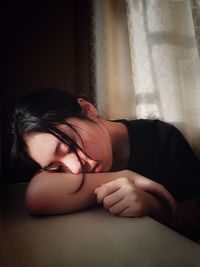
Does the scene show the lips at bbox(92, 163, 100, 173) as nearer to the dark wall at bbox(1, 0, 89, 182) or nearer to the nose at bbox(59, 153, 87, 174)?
the nose at bbox(59, 153, 87, 174)

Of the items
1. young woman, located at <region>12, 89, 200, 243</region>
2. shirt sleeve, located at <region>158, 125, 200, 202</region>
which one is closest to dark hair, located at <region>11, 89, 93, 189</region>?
young woman, located at <region>12, 89, 200, 243</region>

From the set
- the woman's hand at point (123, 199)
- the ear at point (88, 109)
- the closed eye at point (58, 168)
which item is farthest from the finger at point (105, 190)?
the ear at point (88, 109)

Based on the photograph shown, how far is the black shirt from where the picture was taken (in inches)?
45.9

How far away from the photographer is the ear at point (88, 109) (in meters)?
1.19

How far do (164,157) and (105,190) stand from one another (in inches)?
9.6

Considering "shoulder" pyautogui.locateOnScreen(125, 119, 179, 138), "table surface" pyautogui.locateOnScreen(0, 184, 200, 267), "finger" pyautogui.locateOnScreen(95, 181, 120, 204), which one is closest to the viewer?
"table surface" pyautogui.locateOnScreen(0, 184, 200, 267)

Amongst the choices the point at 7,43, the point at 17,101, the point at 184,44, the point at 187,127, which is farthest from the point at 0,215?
the point at 184,44

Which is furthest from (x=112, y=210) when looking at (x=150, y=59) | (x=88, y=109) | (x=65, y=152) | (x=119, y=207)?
(x=150, y=59)

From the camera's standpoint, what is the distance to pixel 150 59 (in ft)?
4.08

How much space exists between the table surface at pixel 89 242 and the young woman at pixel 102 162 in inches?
1.4

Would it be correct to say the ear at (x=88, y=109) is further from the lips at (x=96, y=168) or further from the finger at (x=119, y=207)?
the finger at (x=119, y=207)

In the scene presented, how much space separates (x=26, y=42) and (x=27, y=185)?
48 centimetres

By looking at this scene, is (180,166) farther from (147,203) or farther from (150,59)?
(150,59)

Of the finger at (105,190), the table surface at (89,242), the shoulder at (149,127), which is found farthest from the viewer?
the shoulder at (149,127)
